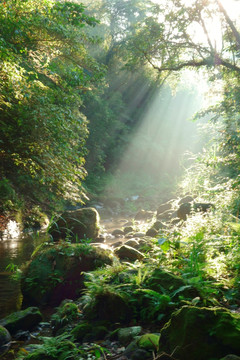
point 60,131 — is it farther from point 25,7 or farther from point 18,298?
point 18,298

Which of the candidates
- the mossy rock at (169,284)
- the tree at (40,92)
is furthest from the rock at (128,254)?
the tree at (40,92)

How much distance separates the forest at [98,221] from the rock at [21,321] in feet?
0.05

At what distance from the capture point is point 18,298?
5.37m

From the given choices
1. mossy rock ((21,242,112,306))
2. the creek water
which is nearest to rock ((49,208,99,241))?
the creek water

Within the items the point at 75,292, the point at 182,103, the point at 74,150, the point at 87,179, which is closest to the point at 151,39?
the point at 74,150

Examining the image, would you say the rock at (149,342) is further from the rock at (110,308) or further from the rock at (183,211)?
the rock at (183,211)

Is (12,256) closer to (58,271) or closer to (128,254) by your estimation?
(58,271)

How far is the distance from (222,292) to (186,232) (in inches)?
98.0

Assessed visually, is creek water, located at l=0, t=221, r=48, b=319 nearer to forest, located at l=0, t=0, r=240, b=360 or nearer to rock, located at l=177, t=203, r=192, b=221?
forest, located at l=0, t=0, r=240, b=360

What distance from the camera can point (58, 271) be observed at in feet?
18.1

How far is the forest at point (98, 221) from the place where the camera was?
342cm

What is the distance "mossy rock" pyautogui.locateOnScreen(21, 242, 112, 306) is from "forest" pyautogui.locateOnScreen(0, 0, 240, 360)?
0.06 feet

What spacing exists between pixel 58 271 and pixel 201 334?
11.1 feet

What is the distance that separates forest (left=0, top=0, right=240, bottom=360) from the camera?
11.2 feet
